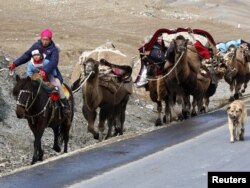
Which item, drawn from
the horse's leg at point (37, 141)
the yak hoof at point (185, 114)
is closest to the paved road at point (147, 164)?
the horse's leg at point (37, 141)

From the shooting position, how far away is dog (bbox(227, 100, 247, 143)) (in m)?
15.4

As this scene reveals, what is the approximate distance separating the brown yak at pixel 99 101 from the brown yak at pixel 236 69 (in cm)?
811

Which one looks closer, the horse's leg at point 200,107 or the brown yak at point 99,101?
the brown yak at point 99,101

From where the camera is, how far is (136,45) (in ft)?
145

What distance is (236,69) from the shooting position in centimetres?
2850

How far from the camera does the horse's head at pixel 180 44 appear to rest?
2072cm

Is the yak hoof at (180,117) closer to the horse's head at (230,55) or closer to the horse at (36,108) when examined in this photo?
the horse at (36,108)

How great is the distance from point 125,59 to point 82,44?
66.2 feet

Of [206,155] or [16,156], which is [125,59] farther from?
[206,155]

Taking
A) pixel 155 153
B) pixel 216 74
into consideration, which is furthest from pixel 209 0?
pixel 155 153

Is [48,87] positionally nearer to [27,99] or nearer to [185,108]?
[27,99]

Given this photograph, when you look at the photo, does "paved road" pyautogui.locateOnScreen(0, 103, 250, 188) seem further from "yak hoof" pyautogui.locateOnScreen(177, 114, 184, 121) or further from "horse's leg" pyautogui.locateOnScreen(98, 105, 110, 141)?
"yak hoof" pyautogui.locateOnScreen(177, 114, 184, 121)

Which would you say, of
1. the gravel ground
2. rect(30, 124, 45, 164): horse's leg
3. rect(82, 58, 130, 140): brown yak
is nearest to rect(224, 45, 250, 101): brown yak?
the gravel ground

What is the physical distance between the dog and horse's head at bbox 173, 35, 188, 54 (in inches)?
201
